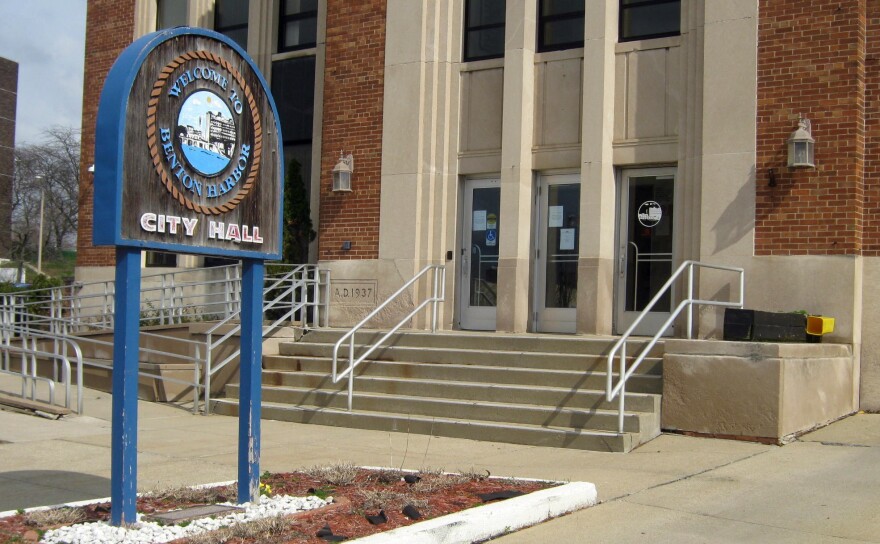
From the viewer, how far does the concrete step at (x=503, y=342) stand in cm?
1137

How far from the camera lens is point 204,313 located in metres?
16.6

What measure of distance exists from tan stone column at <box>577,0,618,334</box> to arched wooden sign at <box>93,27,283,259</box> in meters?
7.27

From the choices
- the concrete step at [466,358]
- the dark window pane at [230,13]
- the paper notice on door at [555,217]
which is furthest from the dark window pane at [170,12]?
the paper notice on door at [555,217]

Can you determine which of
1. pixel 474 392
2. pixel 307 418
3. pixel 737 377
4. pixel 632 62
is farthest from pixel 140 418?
pixel 632 62

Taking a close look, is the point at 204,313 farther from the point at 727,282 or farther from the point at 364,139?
the point at 727,282

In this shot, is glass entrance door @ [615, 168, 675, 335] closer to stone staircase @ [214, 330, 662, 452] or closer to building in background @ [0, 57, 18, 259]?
stone staircase @ [214, 330, 662, 452]

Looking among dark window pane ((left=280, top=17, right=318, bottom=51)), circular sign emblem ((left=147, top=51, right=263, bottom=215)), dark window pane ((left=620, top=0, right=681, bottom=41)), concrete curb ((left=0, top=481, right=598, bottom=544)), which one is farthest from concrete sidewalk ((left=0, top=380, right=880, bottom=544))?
dark window pane ((left=280, top=17, right=318, bottom=51))

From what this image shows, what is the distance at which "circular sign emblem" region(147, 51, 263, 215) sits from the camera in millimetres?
5754

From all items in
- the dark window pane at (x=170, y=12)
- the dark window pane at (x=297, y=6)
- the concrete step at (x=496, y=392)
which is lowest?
the concrete step at (x=496, y=392)

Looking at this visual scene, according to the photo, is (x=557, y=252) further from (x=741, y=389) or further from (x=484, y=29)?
→ (x=741, y=389)

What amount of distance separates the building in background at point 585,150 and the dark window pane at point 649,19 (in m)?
0.02

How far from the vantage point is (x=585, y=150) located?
43.9ft

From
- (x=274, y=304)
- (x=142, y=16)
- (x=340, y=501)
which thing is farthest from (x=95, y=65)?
(x=340, y=501)

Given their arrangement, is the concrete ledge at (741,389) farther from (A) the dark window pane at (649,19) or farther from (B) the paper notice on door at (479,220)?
(A) the dark window pane at (649,19)
